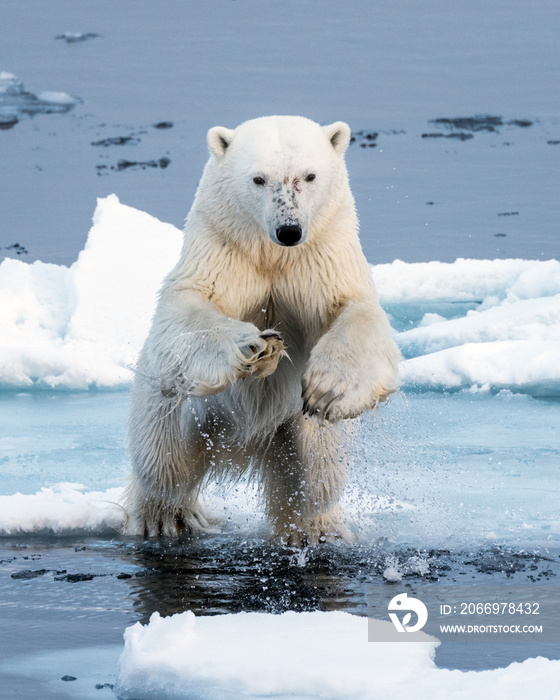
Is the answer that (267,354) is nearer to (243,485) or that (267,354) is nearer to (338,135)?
(338,135)

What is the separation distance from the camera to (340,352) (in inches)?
127

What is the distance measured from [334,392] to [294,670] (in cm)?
99

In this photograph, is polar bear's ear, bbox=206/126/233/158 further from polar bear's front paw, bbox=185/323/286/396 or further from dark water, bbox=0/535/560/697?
dark water, bbox=0/535/560/697

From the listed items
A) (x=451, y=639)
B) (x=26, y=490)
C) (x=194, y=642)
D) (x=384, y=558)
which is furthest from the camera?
(x=26, y=490)

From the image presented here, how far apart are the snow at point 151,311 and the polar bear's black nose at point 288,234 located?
Result: 413cm

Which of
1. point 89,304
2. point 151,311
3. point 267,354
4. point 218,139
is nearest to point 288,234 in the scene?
point 267,354

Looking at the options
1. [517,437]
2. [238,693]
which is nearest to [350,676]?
[238,693]

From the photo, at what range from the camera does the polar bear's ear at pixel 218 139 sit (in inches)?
145

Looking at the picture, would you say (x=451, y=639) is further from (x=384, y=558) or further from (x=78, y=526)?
(x=78, y=526)

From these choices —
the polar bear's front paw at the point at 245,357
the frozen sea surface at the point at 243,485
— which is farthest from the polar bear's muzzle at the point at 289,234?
the frozen sea surface at the point at 243,485

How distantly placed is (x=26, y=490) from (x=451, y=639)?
3.49 metres

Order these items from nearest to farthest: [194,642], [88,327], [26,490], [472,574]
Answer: [194,642] < [472,574] < [26,490] < [88,327]

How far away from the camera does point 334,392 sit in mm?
3182

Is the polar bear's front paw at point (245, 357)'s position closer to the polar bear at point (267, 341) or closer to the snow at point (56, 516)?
the polar bear at point (267, 341)
